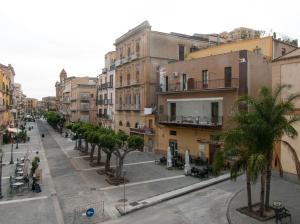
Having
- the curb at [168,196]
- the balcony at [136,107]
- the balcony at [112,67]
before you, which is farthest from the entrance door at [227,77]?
the balcony at [112,67]

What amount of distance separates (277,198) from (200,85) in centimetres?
1562

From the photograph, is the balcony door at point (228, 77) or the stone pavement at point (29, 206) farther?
the balcony door at point (228, 77)

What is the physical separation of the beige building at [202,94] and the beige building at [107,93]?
17.1 m

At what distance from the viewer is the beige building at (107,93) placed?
52.3m

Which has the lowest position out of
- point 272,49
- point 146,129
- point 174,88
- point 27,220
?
point 27,220

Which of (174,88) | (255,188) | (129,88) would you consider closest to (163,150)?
(174,88)

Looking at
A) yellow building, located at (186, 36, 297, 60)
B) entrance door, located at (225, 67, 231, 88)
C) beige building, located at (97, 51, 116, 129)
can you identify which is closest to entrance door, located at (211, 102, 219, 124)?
entrance door, located at (225, 67, 231, 88)

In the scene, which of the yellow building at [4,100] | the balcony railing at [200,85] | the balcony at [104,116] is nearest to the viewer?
the balcony railing at [200,85]

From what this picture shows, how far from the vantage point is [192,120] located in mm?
31453

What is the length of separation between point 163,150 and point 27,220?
22329mm

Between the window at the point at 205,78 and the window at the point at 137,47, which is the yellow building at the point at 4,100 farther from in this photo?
the window at the point at 205,78

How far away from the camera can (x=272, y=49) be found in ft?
102

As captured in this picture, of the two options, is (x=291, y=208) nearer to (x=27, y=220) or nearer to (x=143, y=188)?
(x=143, y=188)

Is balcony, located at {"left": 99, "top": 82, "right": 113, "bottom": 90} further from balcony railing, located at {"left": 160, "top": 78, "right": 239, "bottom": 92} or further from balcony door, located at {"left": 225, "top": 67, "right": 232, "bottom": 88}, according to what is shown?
balcony door, located at {"left": 225, "top": 67, "right": 232, "bottom": 88}
